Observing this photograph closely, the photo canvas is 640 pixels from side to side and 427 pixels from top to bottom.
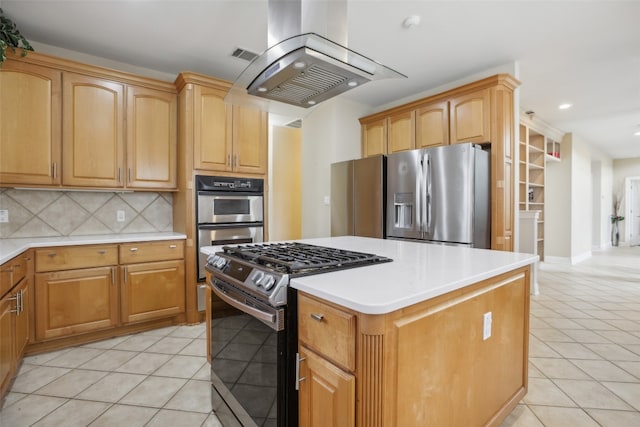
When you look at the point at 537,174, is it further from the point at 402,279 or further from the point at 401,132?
the point at 402,279

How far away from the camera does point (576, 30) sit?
2.67 m

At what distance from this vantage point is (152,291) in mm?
2859

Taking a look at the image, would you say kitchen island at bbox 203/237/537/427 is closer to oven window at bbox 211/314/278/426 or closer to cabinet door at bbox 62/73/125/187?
oven window at bbox 211/314/278/426

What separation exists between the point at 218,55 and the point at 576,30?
322 centimetres

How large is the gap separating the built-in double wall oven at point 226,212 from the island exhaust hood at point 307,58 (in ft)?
5.03

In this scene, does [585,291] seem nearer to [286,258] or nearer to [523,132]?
[523,132]

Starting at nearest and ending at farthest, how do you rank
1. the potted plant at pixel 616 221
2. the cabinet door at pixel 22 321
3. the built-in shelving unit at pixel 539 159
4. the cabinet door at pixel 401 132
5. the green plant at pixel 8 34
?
the cabinet door at pixel 22 321
the green plant at pixel 8 34
the cabinet door at pixel 401 132
the built-in shelving unit at pixel 539 159
the potted plant at pixel 616 221

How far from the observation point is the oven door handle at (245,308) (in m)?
1.12

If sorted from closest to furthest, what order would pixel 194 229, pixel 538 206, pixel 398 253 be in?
pixel 398 253
pixel 194 229
pixel 538 206

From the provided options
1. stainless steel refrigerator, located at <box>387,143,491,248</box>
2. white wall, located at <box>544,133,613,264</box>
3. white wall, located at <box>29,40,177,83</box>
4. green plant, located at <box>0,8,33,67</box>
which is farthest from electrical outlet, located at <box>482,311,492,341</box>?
white wall, located at <box>544,133,613,264</box>

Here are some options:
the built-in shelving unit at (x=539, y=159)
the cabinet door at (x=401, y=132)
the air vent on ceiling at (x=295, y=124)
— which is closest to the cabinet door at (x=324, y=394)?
the cabinet door at (x=401, y=132)

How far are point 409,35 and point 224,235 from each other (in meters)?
2.55

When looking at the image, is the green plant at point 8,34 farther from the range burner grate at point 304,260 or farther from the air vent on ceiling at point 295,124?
the air vent on ceiling at point 295,124

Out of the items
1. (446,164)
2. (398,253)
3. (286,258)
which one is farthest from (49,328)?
(446,164)
